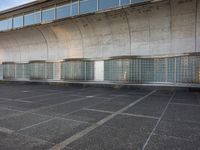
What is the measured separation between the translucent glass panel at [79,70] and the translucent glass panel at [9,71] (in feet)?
28.5

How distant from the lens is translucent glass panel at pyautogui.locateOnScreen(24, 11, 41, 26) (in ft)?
58.9

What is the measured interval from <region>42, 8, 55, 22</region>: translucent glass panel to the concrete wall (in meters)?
0.78

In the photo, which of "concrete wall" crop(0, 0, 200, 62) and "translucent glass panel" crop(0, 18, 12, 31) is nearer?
"concrete wall" crop(0, 0, 200, 62)

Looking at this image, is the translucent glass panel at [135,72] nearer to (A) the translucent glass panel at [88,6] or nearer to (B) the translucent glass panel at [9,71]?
(A) the translucent glass panel at [88,6]

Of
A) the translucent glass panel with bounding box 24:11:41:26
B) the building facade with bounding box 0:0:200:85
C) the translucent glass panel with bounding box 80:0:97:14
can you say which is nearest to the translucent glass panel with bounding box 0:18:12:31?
the building facade with bounding box 0:0:200:85

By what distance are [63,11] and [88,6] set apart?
277 cm

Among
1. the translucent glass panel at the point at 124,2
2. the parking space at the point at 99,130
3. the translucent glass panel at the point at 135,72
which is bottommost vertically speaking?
the parking space at the point at 99,130

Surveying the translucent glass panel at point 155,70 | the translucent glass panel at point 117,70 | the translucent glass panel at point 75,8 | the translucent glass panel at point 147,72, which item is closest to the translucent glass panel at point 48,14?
the translucent glass panel at point 75,8

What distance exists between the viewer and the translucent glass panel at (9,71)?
20.8 metres

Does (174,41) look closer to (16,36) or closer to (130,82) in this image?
(130,82)

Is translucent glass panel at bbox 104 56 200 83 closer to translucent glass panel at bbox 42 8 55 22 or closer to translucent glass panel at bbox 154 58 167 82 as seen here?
translucent glass panel at bbox 154 58 167 82

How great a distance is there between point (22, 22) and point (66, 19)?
6.80 m

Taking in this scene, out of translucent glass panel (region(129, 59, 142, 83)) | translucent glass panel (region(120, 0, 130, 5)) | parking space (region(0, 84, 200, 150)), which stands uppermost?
translucent glass panel (region(120, 0, 130, 5))

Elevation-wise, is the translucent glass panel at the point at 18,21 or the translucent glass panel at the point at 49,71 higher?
the translucent glass panel at the point at 18,21
